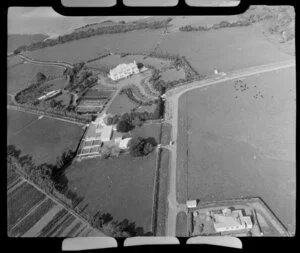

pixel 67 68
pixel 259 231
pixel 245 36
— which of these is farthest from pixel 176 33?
pixel 259 231

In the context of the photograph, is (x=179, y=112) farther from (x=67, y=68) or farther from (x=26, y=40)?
(x=26, y=40)

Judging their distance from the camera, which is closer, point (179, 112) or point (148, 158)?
point (148, 158)

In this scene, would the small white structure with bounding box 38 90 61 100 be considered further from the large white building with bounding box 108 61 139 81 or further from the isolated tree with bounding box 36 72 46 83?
the large white building with bounding box 108 61 139 81

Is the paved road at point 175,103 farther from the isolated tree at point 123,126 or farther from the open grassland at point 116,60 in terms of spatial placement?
Result: the open grassland at point 116,60

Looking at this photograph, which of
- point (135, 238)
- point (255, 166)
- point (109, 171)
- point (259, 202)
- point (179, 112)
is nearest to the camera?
point (135, 238)

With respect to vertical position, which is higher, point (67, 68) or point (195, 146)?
point (67, 68)

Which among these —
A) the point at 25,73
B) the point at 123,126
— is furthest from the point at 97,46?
the point at 123,126

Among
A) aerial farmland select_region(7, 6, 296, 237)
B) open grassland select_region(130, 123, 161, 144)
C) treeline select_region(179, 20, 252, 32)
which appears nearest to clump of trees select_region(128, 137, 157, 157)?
aerial farmland select_region(7, 6, 296, 237)

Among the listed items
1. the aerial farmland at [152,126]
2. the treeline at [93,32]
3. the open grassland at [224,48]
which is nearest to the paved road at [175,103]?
the aerial farmland at [152,126]
